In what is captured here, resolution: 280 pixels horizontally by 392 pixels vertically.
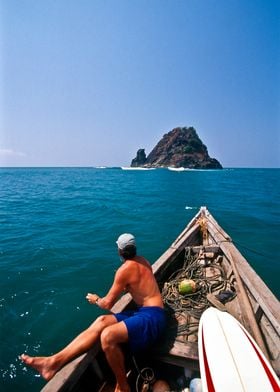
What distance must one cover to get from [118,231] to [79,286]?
6111 mm

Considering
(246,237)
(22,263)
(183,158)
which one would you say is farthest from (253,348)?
(183,158)

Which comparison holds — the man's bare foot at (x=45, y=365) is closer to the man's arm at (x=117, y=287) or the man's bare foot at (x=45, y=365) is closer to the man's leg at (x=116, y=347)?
the man's leg at (x=116, y=347)

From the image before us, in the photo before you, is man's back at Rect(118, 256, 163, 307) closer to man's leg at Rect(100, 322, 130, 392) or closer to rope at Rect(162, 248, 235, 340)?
man's leg at Rect(100, 322, 130, 392)

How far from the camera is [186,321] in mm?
4031

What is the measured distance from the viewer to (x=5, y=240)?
453 inches

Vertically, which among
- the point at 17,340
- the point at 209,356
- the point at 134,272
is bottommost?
the point at 17,340

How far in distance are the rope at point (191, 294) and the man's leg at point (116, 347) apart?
1128 millimetres

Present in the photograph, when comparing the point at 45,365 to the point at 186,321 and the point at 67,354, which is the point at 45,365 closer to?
the point at 67,354

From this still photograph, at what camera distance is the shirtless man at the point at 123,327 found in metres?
2.82

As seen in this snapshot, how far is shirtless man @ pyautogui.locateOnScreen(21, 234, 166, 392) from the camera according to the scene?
9.25 ft

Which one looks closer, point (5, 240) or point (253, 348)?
point (253, 348)

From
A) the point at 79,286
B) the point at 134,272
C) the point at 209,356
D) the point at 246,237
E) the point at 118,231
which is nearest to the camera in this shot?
the point at 209,356

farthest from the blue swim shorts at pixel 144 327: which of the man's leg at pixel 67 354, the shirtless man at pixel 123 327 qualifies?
the man's leg at pixel 67 354

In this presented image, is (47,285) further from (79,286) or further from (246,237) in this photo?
(246,237)
